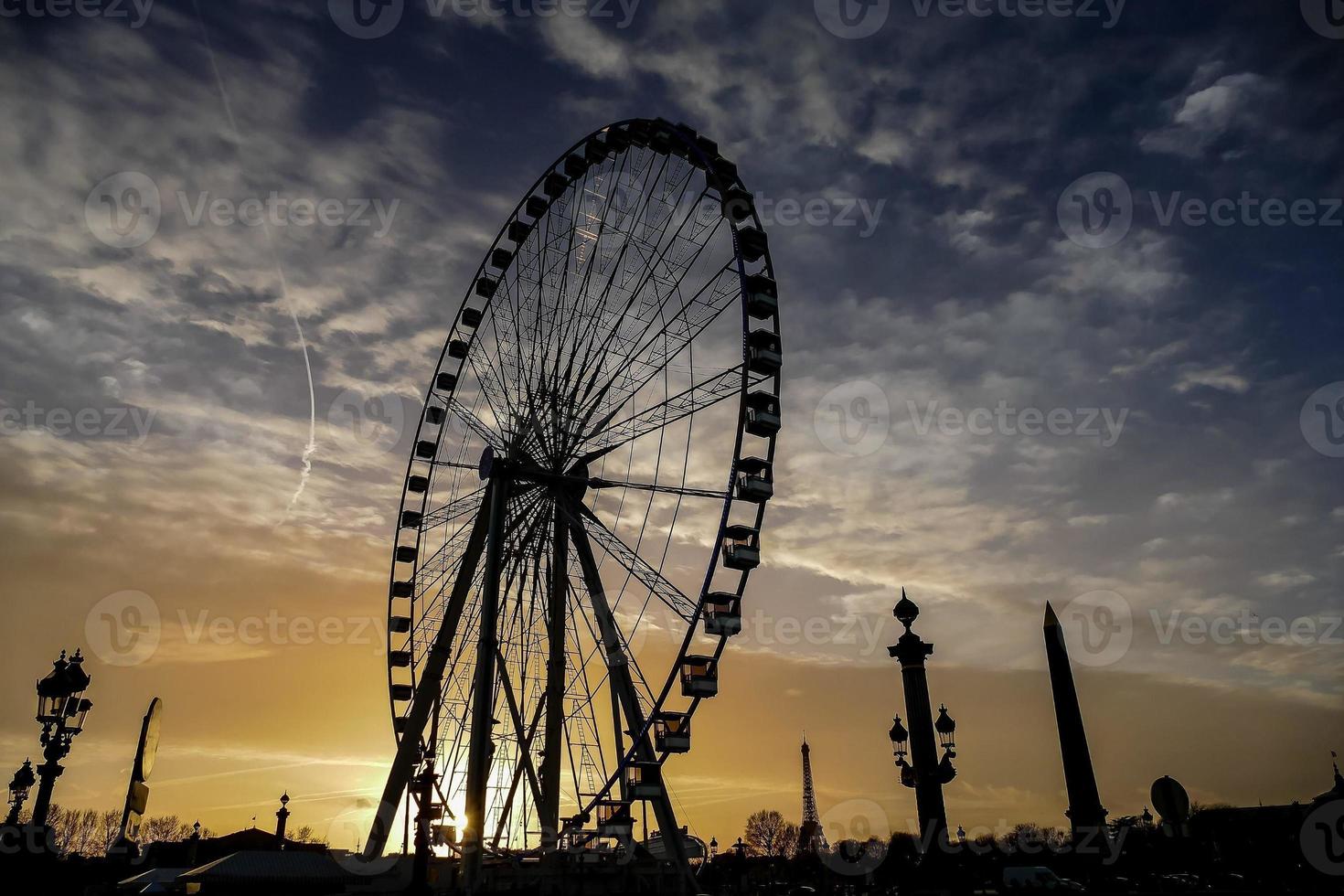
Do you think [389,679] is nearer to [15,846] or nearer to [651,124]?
[15,846]

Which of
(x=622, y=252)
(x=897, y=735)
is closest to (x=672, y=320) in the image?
(x=622, y=252)

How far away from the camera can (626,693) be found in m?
26.6

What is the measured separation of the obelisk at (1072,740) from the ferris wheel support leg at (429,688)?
25018 millimetres

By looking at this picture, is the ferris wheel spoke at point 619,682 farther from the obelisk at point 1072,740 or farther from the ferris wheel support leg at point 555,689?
the obelisk at point 1072,740

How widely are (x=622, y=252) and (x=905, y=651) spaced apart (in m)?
16.4

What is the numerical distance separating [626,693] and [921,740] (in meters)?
8.54

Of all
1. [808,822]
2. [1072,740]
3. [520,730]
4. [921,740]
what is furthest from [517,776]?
[808,822]

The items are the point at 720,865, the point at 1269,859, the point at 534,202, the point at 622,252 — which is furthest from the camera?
the point at 720,865

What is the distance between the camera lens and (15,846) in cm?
1738

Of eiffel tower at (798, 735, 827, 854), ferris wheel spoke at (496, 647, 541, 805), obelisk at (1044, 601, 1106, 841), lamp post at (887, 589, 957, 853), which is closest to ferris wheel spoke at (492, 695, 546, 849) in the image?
ferris wheel spoke at (496, 647, 541, 805)

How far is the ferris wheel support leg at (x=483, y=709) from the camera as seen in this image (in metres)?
23.9

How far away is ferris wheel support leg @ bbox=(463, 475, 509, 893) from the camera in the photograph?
23.9 metres

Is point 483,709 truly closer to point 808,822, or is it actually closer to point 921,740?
point 921,740

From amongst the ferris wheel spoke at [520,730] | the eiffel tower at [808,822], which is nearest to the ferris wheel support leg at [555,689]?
the ferris wheel spoke at [520,730]
